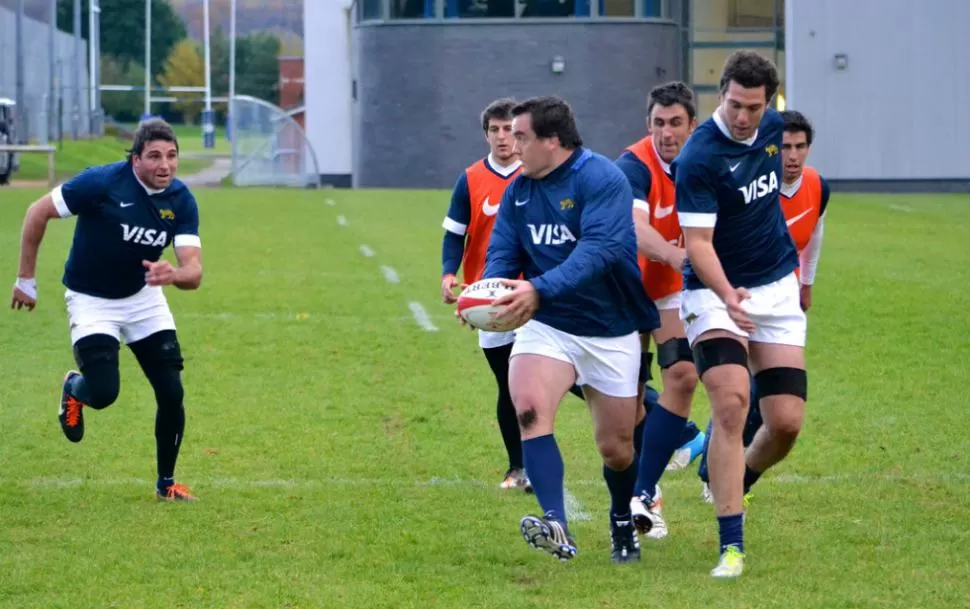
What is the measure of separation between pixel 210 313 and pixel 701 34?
107ft

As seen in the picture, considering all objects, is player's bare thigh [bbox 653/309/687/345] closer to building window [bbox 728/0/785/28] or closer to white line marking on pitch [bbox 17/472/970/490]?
white line marking on pitch [bbox 17/472/970/490]

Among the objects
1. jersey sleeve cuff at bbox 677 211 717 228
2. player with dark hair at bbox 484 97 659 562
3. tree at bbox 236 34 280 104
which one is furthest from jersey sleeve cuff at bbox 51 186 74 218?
tree at bbox 236 34 280 104

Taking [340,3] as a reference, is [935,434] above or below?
below

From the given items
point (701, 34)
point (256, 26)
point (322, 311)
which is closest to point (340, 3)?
point (701, 34)

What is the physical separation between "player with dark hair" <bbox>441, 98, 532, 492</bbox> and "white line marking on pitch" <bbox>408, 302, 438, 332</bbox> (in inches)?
258

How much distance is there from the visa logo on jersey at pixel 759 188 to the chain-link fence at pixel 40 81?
4563 cm

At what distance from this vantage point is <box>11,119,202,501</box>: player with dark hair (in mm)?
Result: 7426

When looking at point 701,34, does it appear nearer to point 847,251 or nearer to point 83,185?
point 847,251

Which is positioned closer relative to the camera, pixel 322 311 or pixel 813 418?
pixel 813 418

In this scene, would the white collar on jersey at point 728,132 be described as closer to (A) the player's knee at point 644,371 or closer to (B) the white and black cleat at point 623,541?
(A) the player's knee at point 644,371

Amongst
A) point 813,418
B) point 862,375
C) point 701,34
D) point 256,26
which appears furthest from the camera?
point 256,26

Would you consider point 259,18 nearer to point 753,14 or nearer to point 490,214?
point 753,14

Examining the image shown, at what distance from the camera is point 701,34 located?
150ft

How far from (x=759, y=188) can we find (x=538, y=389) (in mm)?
1226
